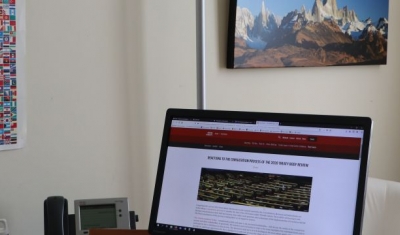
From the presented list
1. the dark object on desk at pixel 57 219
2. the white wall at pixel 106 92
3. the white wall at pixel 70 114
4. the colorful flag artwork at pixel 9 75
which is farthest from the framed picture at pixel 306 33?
the dark object on desk at pixel 57 219

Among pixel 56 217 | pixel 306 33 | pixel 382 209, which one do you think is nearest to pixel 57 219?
pixel 56 217

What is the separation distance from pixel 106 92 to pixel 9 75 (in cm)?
33

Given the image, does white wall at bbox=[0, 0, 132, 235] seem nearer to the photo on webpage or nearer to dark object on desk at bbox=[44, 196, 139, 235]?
dark object on desk at bbox=[44, 196, 139, 235]

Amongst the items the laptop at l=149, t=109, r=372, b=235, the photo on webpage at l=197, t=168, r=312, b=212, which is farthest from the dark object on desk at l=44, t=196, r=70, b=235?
the photo on webpage at l=197, t=168, r=312, b=212

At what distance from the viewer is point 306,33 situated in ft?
7.88

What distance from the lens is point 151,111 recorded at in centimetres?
197

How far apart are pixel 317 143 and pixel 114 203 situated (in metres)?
0.55

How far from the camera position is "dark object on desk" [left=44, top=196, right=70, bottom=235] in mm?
1359

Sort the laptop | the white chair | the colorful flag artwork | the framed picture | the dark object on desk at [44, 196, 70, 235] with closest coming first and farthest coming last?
1. the laptop
2. the dark object on desk at [44, 196, 70, 235]
3. the colorful flag artwork
4. the white chair
5. the framed picture

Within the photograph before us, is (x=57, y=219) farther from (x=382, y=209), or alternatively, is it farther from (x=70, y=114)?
(x=382, y=209)

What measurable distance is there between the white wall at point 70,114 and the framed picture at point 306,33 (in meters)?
0.53

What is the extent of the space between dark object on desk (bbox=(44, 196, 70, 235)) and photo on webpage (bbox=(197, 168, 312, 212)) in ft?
1.28

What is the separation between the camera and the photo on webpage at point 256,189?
1.10 meters

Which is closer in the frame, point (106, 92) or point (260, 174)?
point (260, 174)
